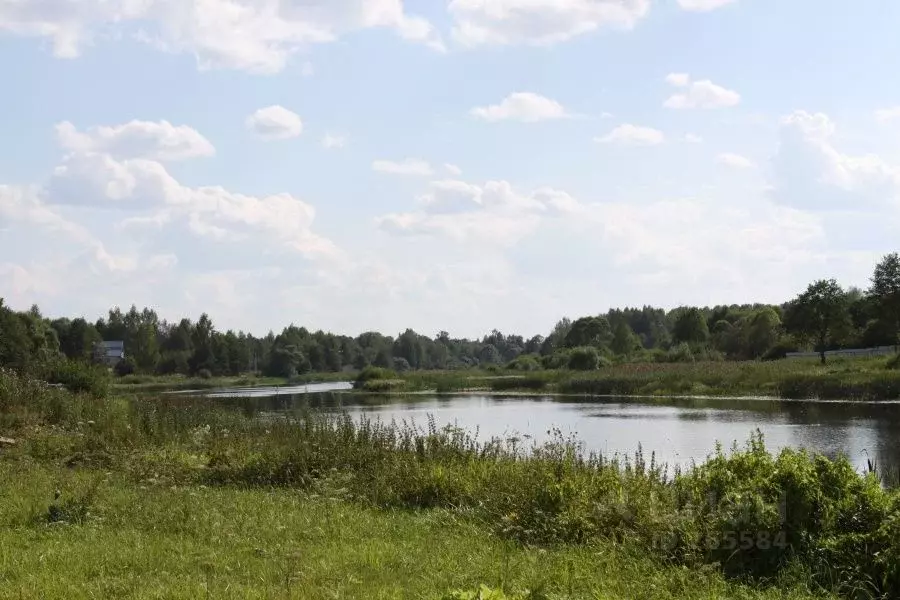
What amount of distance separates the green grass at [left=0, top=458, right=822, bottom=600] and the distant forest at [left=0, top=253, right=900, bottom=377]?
62.8ft

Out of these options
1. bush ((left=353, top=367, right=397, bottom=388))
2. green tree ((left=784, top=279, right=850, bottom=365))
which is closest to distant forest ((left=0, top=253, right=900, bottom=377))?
green tree ((left=784, top=279, right=850, bottom=365))

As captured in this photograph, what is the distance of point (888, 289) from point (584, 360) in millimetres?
23212

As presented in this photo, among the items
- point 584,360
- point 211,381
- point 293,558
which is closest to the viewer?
point 293,558

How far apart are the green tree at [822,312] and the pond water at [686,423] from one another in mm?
12461

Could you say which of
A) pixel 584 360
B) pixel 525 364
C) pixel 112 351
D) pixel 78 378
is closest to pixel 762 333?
pixel 584 360

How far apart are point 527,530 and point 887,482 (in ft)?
26.0

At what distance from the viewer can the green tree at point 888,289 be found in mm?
45562

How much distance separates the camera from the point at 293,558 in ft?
21.7

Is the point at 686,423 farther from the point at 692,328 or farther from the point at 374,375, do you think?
the point at 692,328

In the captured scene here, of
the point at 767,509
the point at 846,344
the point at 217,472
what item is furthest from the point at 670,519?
the point at 846,344

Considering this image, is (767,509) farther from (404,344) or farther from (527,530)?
(404,344)

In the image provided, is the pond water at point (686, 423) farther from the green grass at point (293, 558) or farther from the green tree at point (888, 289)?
the green tree at point (888, 289)

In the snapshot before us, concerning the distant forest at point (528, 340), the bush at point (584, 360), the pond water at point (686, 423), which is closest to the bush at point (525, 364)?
the distant forest at point (528, 340)

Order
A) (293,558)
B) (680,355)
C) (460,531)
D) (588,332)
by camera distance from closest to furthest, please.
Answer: (293,558), (460,531), (680,355), (588,332)
